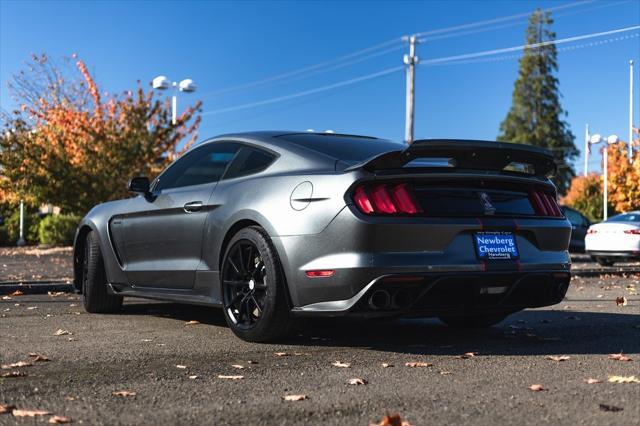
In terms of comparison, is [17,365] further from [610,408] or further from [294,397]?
[610,408]

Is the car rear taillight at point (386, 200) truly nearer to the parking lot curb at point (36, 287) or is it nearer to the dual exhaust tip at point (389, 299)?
the dual exhaust tip at point (389, 299)

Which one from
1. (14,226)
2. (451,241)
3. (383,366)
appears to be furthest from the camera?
(14,226)

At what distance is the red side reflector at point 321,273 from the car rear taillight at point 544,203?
1.60 meters

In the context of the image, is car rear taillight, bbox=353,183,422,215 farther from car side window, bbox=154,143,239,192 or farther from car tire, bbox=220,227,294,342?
car side window, bbox=154,143,239,192

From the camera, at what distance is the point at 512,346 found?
5.53m

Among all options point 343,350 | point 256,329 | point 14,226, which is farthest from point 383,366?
point 14,226

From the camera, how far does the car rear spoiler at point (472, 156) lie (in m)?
4.93

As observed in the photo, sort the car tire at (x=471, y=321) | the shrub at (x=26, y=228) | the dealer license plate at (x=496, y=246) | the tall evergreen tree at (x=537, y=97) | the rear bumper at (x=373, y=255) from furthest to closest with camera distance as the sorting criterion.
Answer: the tall evergreen tree at (x=537, y=97) → the shrub at (x=26, y=228) → the car tire at (x=471, y=321) → the dealer license plate at (x=496, y=246) → the rear bumper at (x=373, y=255)

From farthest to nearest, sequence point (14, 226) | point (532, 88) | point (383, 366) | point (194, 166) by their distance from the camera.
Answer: point (532, 88)
point (14, 226)
point (194, 166)
point (383, 366)

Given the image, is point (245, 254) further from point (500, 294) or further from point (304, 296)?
point (500, 294)

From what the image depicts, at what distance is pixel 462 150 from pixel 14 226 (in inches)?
1118

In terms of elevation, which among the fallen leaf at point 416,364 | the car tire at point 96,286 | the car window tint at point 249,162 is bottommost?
the fallen leaf at point 416,364

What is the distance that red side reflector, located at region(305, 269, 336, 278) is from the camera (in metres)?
4.90

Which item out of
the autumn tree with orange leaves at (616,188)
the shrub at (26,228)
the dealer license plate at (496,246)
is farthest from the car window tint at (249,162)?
the autumn tree with orange leaves at (616,188)
